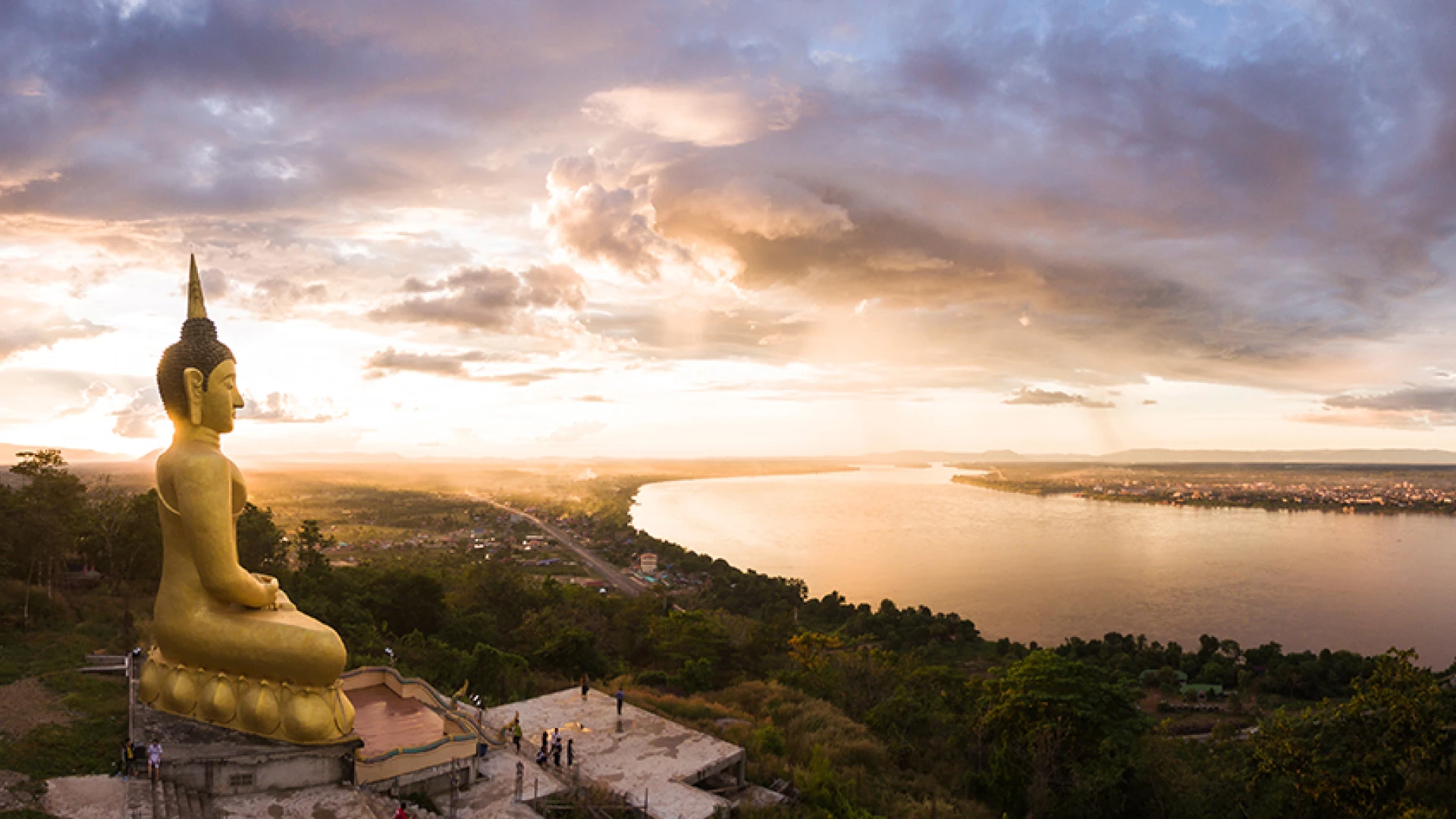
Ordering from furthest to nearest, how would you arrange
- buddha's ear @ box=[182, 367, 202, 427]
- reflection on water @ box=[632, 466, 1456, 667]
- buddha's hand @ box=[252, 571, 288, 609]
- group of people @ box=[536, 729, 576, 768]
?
1. reflection on water @ box=[632, 466, 1456, 667]
2. group of people @ box=[536, 729, 576, 768]
3. buddha's hand @ box=[252, 571, 288, 609]
4. buddha's ear @ box=[182, 367, 202, 427]

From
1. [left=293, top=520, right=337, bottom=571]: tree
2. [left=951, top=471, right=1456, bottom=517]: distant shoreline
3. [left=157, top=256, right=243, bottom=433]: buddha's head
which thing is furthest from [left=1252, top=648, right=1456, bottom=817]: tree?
[left=951, top=471, right=1456, bottom=517]: distant shoreline

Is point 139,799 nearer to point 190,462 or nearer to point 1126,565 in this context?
point 190,462

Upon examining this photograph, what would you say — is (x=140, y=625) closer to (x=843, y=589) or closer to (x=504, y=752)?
(x=504, y=752)

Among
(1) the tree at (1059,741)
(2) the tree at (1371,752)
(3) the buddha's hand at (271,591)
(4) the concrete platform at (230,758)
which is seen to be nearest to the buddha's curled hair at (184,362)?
(3) the buddha's hand at (271,591)

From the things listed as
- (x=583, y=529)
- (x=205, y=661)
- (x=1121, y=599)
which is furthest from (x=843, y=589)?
(x=205, y=661)

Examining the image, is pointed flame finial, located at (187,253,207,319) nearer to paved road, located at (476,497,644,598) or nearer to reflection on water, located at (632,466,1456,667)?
paved road, located at (476,497,644,598)

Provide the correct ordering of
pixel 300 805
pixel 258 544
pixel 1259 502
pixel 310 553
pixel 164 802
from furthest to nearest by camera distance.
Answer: pixel 1259 502 < pixel 258 544 < pixel 310 553 < pixel 300 805 < pixel 164 802

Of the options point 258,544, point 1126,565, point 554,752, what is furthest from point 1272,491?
point 554,752
